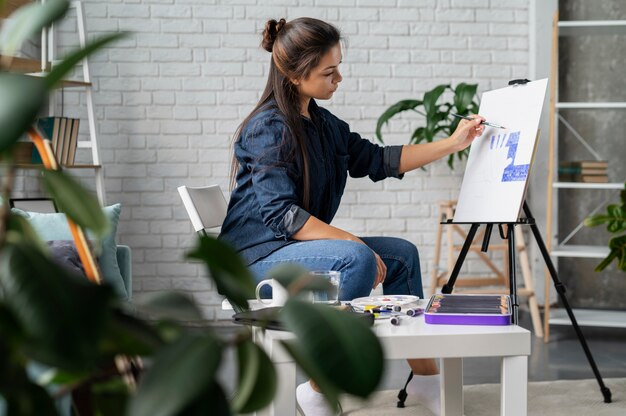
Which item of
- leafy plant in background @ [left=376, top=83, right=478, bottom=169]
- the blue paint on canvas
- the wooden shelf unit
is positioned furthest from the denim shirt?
the wooden shelf unit

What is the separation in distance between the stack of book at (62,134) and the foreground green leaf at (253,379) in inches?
149

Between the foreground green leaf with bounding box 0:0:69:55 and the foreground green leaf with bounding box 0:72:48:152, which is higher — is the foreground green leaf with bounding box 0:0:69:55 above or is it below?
above

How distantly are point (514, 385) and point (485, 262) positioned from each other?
3013mm

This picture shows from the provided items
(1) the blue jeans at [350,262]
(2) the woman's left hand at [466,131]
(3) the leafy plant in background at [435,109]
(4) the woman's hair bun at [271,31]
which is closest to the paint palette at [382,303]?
(1) the blue jeans at [350,262]

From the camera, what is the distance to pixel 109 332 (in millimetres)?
391

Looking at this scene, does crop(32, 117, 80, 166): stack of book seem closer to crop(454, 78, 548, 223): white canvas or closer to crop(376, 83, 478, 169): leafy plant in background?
crop(376, 83, 478, 169): leafy plant in background

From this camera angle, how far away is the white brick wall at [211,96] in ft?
15.0

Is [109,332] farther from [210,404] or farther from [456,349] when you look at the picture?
[456,349]

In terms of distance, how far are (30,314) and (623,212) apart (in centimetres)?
334

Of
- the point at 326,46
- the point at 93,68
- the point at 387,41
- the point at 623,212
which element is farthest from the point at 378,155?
the point at 93,68

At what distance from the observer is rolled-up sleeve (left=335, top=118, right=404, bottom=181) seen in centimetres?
307

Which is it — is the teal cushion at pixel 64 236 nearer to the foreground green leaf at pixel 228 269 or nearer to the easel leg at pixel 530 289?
the easel leg at pixel 530 289

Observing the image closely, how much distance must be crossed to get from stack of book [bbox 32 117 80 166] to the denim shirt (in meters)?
1.58

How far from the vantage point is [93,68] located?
4559 millimetres
